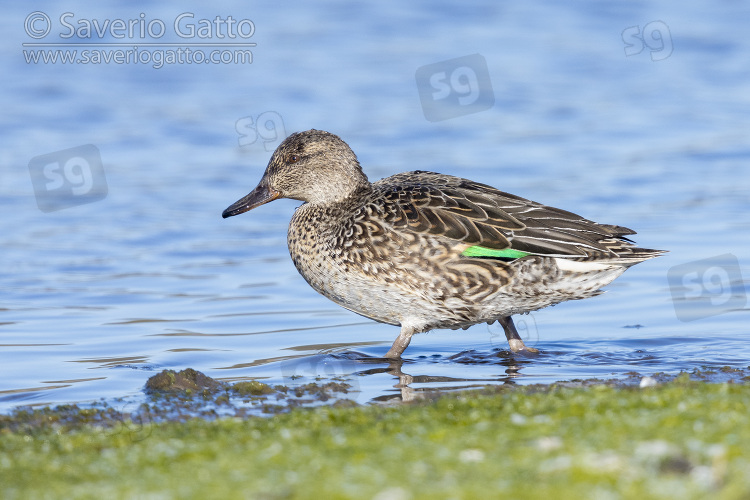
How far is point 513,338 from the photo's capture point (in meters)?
7.96

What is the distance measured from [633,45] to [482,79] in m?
3.74

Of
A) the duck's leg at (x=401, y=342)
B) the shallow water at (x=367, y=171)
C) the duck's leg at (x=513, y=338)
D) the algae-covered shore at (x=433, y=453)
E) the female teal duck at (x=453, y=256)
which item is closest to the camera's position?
the algae-covered shore at (x=433, y=453)

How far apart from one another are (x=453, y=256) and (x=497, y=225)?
40 cm

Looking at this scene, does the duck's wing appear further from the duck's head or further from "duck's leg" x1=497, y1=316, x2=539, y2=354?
"duck's leg" x1=497, y1=316, x2=539, y2=354

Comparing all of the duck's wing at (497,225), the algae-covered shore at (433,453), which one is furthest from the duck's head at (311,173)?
the algae-covered shore at (433,453)

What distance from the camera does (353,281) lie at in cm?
739

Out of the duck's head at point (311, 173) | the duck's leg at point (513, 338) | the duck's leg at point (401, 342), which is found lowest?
the duck's leg at point (513, 338)

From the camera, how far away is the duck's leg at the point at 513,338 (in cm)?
791

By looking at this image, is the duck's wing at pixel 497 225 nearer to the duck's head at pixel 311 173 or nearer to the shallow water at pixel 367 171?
the duck's head at pixel 311 173

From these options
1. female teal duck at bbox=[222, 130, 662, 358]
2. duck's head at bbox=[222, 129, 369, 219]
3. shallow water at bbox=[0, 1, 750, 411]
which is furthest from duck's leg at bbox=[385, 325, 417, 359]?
duck's head at bbox=[222, 129, 369, 219]

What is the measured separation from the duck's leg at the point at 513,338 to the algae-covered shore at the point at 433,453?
8.65ft

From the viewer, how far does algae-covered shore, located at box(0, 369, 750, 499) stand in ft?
11.2

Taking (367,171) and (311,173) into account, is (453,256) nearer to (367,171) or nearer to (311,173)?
(311,173)

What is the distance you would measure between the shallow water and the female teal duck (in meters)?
0.46
